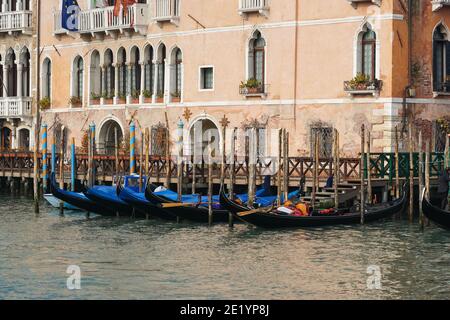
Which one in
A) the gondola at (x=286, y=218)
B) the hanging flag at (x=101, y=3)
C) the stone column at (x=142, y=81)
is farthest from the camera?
the hanging flag at (x=101, y=3)

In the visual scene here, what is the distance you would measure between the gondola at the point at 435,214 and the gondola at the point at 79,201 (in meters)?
6.99

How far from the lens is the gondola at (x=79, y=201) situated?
88.7ft

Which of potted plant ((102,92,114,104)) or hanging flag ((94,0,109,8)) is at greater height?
hanging flag ((94,0,109,8))

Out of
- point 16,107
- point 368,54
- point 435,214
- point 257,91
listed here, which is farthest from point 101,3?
point 435,214

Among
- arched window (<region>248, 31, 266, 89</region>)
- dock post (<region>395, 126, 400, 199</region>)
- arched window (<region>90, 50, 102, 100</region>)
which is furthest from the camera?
arched window (<region>90, 50, 102, 100</region>)

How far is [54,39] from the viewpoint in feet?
115

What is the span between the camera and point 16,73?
36.8 meters

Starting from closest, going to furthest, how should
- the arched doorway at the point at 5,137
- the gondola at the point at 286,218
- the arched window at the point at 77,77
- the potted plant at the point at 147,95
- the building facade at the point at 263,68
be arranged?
the gondola at the point at 286,218 → the building facade at the point at 263,68 → the potted plant at the point at 147,95 → the arched window at the point at 77,77 → the arched doorway at the point at 5,137

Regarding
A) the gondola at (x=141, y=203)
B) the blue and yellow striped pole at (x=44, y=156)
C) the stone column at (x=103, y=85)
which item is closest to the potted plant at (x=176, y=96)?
the stone column at (x=103, y=85)

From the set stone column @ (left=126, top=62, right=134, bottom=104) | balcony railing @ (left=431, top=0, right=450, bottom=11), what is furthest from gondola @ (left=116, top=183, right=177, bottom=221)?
balcony railing @ (left=431, top=0, right=450, bottom=11)

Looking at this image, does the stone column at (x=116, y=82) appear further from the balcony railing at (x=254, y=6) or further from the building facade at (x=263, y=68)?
the balcony railing at (x=254, y=6)

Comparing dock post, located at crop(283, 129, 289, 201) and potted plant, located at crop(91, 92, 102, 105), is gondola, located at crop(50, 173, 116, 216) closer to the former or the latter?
dock post, located at crop(283, 129, 289, 201)

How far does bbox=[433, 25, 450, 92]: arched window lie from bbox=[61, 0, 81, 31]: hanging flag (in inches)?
395

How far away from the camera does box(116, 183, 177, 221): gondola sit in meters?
25.7
